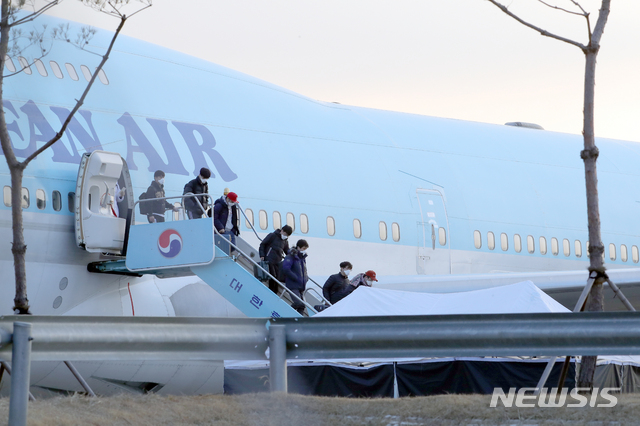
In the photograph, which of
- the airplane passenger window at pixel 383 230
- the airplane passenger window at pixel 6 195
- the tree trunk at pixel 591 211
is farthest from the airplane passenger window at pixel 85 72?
the tree trunk at pixel 591 211

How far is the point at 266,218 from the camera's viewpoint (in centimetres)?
1558

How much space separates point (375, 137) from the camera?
18562 millimetres

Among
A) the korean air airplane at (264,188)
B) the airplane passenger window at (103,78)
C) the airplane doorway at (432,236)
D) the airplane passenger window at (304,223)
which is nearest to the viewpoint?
the korean air airplane at (264,188)

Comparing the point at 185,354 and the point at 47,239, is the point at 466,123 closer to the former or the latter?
the point at 47,239

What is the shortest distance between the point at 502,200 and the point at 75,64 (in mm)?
9808

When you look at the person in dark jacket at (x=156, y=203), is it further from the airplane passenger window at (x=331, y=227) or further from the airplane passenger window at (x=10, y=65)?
the airplane passenger window at (x=331, y=227)

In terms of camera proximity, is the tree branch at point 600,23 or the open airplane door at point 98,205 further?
the open airplane door at point 98,205

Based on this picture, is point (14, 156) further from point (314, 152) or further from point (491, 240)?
point (491, 240)

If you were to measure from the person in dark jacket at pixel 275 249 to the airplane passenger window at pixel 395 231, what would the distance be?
3934 mm

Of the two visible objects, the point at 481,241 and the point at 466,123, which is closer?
the point at 481,241

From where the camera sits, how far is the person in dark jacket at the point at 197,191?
1354 cm

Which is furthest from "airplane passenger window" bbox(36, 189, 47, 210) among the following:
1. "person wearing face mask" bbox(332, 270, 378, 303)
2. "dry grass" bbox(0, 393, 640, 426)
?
"dry grass" bbox(0, 393, 640, 426)

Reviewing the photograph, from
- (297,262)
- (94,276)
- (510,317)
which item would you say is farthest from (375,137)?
(510,317)

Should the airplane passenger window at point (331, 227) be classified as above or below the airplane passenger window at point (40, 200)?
below
